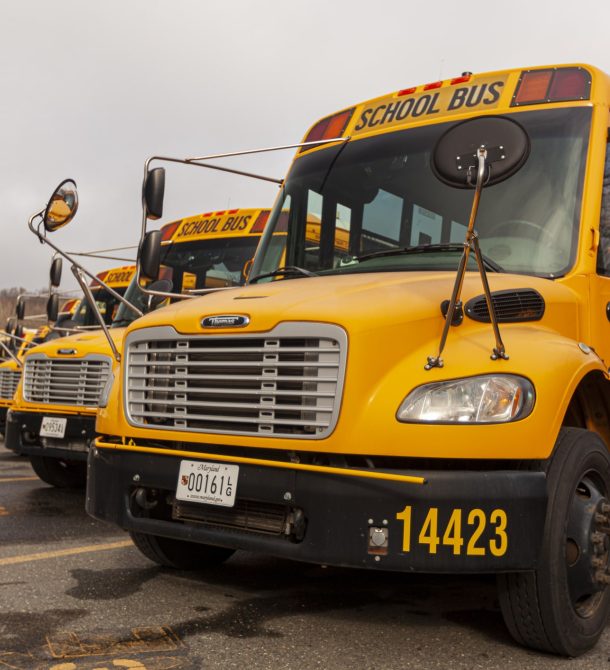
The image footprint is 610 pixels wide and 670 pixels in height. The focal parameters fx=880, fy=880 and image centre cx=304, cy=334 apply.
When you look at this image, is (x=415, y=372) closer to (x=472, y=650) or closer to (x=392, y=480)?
(x=392, y=480)

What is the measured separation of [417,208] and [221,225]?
15.1ft

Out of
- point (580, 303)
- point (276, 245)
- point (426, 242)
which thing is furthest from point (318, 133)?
point (580, 303)

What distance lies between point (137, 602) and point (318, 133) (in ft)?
9.91

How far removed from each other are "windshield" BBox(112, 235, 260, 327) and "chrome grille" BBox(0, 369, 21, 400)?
290 cm

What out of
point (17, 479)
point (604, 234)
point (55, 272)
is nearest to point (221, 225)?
point (55, 272)

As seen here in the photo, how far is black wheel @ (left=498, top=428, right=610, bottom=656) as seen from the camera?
11.2ft

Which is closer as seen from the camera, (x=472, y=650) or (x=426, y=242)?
(x=472, y=650)

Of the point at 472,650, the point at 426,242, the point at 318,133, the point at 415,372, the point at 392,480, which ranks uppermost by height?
the point at 318,133

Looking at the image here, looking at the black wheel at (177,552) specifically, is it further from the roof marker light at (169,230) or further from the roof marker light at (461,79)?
the roof marker light at (169,230)

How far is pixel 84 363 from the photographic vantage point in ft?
24.3

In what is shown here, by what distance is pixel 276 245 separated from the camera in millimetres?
5262

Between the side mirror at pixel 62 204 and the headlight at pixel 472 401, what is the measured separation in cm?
324

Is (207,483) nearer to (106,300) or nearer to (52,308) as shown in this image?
(52,308)

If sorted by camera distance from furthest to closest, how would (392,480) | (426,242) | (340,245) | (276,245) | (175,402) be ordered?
(276,245) < (340,245) < (426,242) < (175,402) < (392,480)
